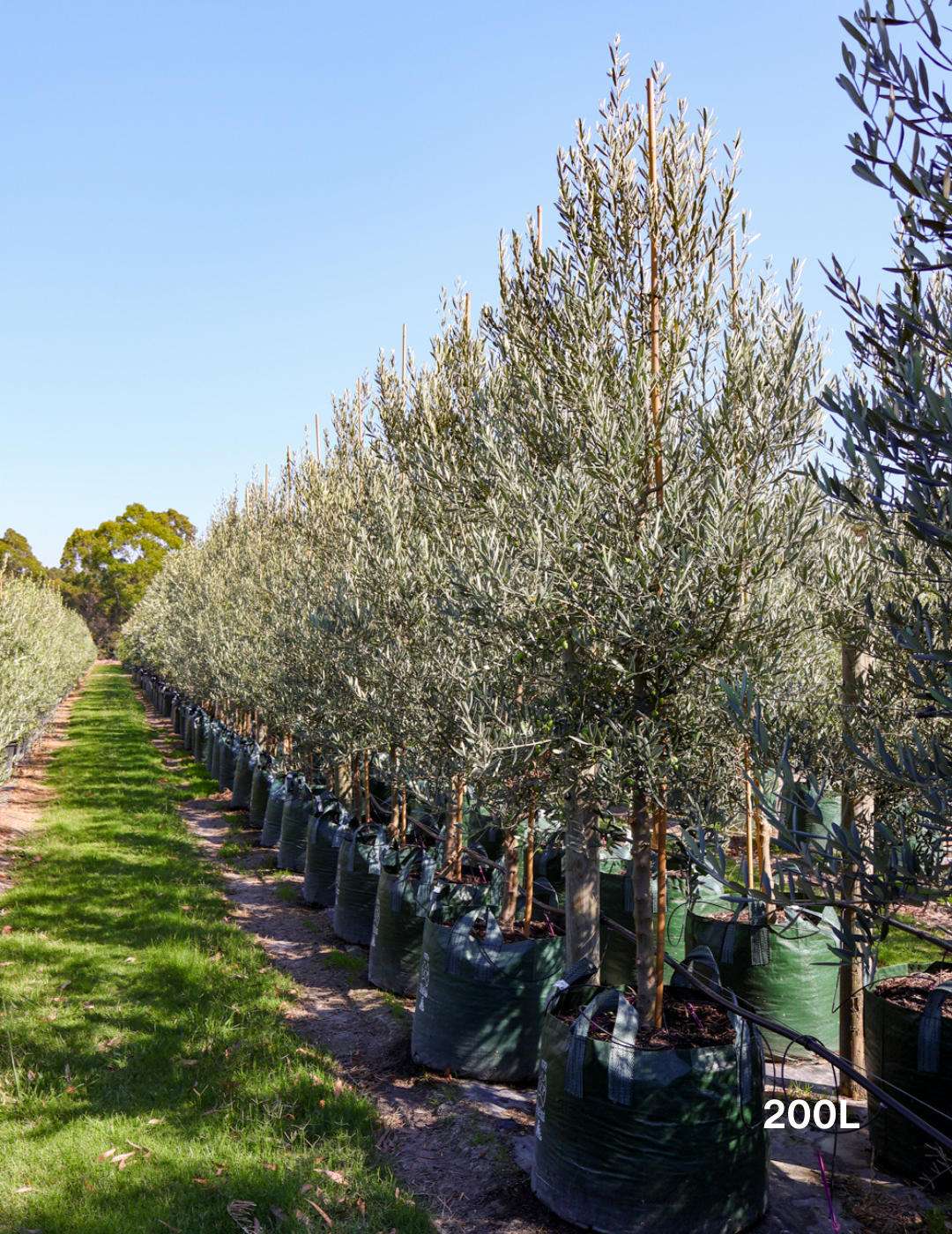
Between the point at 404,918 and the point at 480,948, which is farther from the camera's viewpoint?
the point at 404,918

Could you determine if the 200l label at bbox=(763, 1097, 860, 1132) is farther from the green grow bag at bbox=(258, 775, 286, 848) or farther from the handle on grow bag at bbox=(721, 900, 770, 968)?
the green grow bag at bbox=(258, 775, 286, 848)

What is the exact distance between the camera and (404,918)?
25.6 feet

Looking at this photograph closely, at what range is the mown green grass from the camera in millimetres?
4516

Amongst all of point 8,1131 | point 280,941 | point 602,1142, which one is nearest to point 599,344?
point 602,1142

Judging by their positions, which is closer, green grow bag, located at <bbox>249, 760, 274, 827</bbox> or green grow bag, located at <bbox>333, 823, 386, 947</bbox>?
green grow bag, located at <bbox>333, 823, 386, 947</bbox>

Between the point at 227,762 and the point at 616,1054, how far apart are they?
1755 centimetres

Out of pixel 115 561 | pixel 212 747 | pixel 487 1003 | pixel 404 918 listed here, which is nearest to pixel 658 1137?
pixel 487 1003

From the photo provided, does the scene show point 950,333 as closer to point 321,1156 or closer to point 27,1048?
point 321,1156

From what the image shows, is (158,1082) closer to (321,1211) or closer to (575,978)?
(321,1211)

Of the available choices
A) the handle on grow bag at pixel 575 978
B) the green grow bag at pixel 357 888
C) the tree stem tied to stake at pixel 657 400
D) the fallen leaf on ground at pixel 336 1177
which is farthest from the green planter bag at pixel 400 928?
the tree stem tied to stake at pixel 657 400

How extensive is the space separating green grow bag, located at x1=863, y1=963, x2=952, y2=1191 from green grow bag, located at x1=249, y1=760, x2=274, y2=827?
12758mm

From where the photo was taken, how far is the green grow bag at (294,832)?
12.9m

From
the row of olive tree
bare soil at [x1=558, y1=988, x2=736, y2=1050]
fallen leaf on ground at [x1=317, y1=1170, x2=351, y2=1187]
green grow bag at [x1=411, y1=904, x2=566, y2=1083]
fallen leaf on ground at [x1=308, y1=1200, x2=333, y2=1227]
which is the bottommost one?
fallen leaf on ground at [x1=317, y1=1170, x2=351, y2=1187]

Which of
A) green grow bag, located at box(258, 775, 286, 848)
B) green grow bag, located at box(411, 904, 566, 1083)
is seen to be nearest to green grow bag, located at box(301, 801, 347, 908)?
green grow bag, located at box(258, 775, 286, 848)
